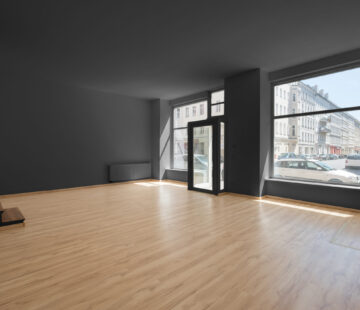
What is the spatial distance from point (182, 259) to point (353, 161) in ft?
14.0

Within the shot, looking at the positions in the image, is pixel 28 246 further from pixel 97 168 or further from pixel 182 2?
pixel 97 168

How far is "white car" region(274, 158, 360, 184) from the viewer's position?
182 inches

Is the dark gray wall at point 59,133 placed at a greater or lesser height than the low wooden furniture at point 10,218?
greater

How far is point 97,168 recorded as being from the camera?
288 inches

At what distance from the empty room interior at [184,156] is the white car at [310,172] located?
0.03 m

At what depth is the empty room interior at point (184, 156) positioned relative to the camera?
204 centimetres

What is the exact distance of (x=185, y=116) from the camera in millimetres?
8164

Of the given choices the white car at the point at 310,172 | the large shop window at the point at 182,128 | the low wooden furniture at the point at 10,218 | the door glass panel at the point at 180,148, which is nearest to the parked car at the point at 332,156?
the white car at the point at 310,172

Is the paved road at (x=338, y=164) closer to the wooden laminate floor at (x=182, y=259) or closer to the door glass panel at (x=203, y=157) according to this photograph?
the wooden laminate floor at (x=182, y=259)

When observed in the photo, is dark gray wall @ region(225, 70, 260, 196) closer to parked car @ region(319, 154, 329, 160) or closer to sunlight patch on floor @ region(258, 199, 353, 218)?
sunlight patch on floor @ region(258, 199, 353, 218)

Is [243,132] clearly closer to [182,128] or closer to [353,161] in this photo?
[353,161]

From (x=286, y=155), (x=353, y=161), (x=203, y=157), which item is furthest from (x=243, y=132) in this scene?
(x=353, y=161)

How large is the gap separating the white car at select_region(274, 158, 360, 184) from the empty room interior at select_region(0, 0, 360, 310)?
0.10 feet

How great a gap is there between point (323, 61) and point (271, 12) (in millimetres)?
2315
